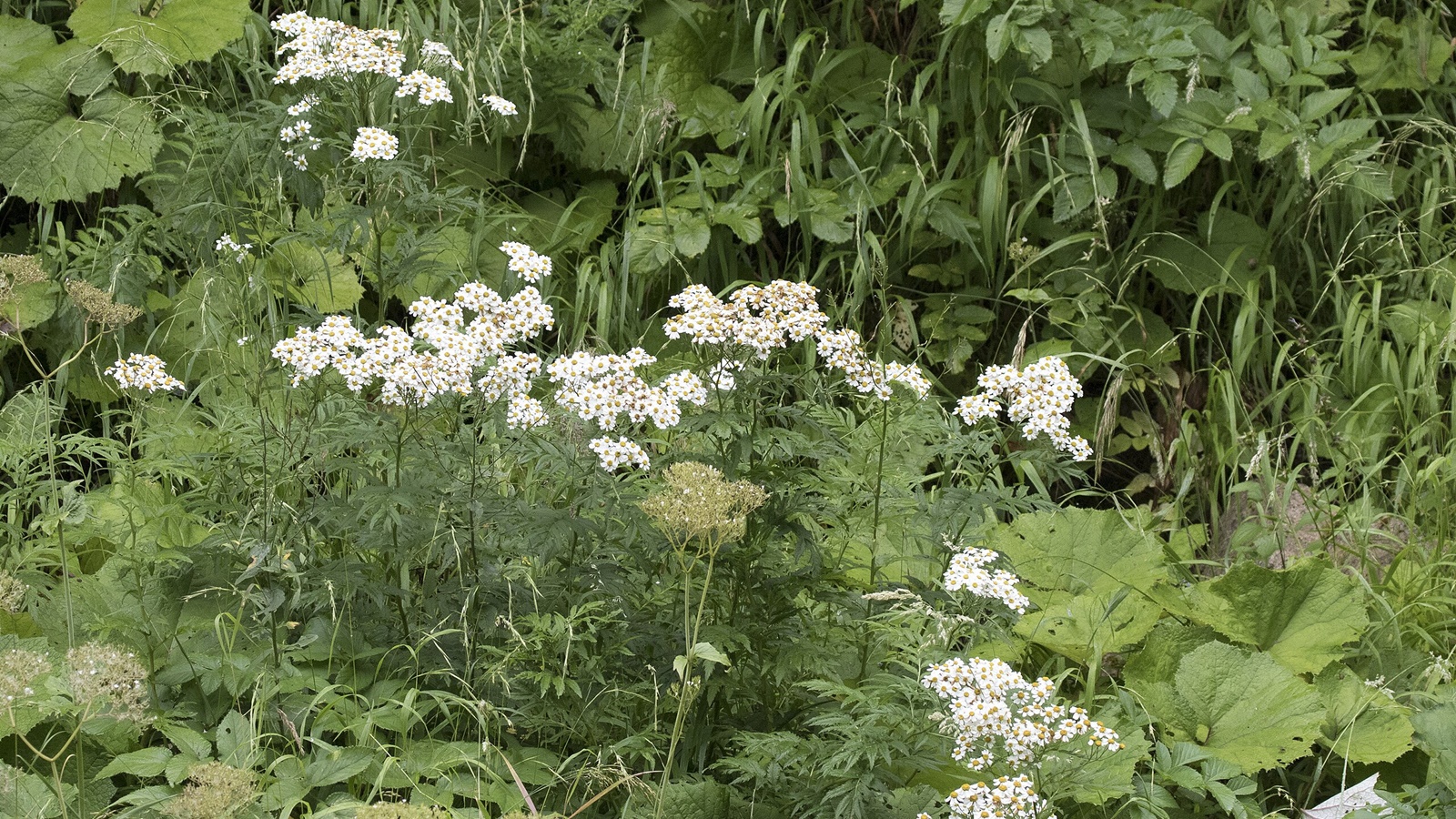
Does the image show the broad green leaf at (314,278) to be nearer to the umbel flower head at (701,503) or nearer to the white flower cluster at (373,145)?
the white flower cluster at (373,145)

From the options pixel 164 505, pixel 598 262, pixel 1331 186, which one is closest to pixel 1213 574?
pixel 1331 186

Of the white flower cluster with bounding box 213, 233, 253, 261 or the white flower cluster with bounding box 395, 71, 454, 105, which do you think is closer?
the white flower cluster with bounding box 395, 71, 454, 105

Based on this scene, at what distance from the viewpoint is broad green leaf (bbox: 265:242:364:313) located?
335 cm

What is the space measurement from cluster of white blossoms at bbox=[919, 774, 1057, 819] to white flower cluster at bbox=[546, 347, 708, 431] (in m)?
0.70

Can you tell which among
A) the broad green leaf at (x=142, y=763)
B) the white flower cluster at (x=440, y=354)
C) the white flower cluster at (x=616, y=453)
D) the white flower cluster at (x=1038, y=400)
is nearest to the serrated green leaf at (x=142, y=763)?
the broad green leaf at (x=142, y=763)

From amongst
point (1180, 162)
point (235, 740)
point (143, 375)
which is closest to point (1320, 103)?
point (1180, 162)

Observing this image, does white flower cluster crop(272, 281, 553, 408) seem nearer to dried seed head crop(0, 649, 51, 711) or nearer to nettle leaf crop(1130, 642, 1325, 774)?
dried seed head crop(0, 649, 51, 711)

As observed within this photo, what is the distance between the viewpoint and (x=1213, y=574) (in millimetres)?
3252

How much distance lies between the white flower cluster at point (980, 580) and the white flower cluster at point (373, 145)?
1.17 m

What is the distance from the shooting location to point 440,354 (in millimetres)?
2029

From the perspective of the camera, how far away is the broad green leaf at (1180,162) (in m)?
3.46

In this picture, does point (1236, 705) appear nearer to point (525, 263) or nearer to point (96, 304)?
point (525, 263)

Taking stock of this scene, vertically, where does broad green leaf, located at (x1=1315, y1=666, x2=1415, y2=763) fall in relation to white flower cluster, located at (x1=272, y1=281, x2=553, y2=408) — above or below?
below

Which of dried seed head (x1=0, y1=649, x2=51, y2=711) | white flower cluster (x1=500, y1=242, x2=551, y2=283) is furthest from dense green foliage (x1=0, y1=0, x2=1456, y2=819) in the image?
white flower cluster (x1=500, y1=242, x2=551, y2=283)
